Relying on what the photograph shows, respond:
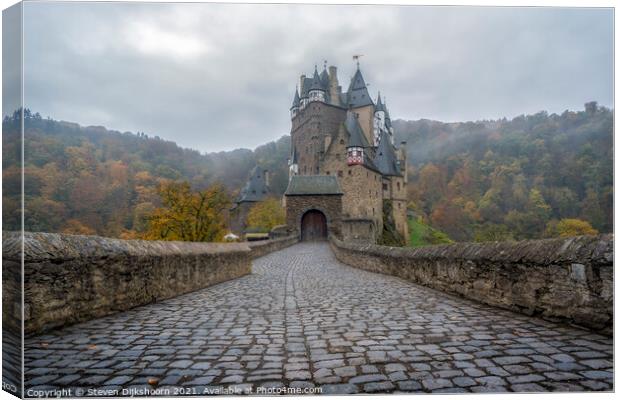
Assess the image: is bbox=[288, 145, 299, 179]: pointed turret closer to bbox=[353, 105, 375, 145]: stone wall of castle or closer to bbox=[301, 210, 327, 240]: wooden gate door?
bbox=[353, 105, 375, 145]: stone wall of castle

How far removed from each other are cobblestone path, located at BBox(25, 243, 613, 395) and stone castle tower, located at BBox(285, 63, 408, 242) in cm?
3083

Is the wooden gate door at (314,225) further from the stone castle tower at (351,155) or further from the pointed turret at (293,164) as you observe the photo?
the pointed turret at (293,164)

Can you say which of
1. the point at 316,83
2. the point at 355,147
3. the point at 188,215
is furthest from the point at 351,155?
the point at 188,215

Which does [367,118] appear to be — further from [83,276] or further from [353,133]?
[83,276]

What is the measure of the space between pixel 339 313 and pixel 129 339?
240 centimetres

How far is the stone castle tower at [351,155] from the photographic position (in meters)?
46.8

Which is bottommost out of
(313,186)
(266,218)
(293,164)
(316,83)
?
(266,218)

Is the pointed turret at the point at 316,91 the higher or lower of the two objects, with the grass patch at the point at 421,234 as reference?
higher

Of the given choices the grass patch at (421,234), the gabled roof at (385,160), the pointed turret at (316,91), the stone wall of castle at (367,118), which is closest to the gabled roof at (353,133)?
the gabled roof at (385,160)

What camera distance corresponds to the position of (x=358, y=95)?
6347 cm

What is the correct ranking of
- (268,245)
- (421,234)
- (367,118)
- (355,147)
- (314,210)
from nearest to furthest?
(268,245)
(314,210)
(355,147)
(367,118)
(421,234)

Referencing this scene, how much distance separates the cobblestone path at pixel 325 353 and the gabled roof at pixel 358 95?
60472mm

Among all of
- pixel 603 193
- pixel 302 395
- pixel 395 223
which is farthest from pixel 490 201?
pixel 395 223

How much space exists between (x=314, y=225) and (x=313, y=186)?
3472 millimetres
